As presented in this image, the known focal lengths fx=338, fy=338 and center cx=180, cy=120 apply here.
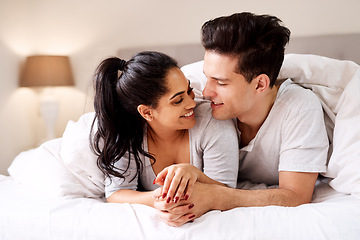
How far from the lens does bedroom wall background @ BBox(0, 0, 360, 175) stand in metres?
2.34

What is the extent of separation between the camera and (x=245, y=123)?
1500 mm

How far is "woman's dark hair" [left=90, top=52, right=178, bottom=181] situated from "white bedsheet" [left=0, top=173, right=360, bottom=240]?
0.72 feet

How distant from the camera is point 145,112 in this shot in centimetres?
132

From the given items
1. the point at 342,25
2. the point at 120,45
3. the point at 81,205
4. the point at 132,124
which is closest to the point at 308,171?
the point at 132,124

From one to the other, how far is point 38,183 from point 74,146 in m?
0.22

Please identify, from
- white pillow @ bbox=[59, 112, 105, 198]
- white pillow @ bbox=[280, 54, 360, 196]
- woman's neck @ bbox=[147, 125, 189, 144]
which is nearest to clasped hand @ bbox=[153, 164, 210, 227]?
woman's neck @ bbox=[147, 125, 189, 144]

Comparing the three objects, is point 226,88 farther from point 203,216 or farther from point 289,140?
point 203,216

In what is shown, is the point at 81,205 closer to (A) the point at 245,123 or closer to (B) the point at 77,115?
(A) the point at 245,123

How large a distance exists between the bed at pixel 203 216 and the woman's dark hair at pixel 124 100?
6.5 inches

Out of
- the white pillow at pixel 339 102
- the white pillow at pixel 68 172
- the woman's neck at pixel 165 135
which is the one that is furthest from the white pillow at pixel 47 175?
the white pillow at pixel 339 102

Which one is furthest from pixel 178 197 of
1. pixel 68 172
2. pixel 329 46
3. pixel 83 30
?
pixel 83 30

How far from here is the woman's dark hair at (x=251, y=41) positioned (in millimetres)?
1286

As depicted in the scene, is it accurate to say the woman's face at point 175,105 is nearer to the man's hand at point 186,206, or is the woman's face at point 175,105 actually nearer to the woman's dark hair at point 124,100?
the woman's dark hair at point 124,100

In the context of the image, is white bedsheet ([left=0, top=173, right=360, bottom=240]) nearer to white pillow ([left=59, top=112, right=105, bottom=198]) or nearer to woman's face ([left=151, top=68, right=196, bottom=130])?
white pillow ([left=59, top=112, right=105, bottom=198])
